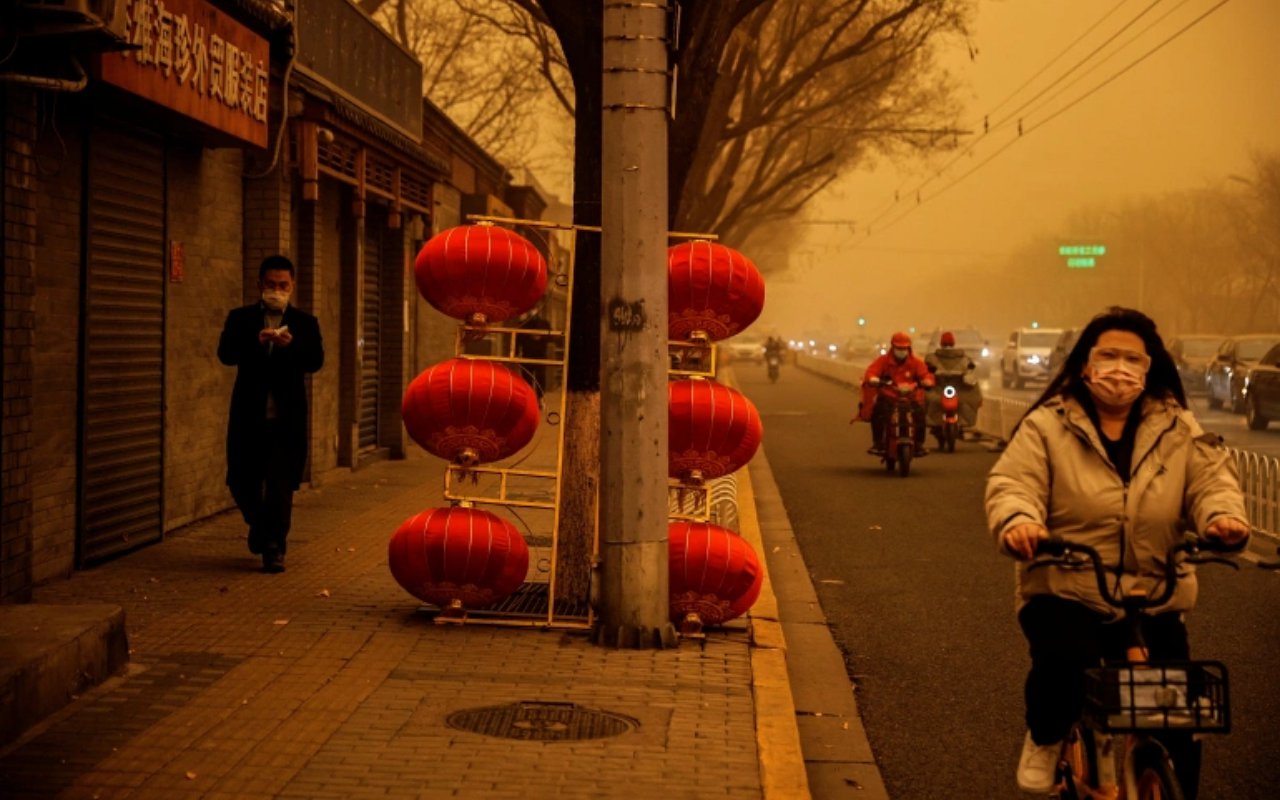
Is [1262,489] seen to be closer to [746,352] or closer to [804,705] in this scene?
[804,705]

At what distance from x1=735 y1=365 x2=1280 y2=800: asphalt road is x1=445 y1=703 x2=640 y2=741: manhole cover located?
110 centimetres

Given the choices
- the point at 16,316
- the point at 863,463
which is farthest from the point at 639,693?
the point at 863,463

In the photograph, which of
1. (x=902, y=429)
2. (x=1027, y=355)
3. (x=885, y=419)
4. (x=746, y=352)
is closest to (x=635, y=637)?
(x=902, y=429)

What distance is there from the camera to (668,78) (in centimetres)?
819

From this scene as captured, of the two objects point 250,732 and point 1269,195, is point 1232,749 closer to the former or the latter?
point 250,732

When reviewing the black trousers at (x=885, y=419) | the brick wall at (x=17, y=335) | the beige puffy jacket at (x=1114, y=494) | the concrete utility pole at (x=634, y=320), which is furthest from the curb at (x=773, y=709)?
the black trousers at (x=885, y=419)

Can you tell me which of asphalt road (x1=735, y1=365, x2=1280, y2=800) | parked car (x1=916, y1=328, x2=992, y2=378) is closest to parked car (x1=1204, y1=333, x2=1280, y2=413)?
asphalt road (x1=735, y1=365, x2=1280, y2=800)

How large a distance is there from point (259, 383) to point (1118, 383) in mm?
6288

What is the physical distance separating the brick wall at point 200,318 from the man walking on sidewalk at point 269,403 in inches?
82.3

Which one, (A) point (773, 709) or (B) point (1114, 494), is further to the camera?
(A) point (773, 709)

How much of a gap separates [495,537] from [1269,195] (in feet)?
246

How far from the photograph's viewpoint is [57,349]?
992 centimetres

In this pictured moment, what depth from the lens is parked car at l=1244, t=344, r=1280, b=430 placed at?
29.9 metres

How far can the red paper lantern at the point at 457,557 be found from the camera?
8352 mm
